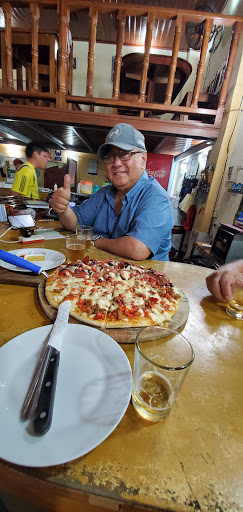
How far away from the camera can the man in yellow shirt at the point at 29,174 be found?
4406 millimetres

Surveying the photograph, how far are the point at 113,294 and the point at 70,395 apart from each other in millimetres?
547

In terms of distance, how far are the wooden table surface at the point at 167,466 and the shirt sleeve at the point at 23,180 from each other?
4.66 meters

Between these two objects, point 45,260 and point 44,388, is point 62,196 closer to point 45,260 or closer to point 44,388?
point 45,260

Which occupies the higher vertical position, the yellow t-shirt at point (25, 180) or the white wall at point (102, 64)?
the white wall at point (102, 64)

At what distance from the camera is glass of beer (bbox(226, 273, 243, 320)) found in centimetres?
105

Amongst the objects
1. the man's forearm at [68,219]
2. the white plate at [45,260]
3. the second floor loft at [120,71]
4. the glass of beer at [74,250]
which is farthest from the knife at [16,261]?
the second floor loft at [120,71]

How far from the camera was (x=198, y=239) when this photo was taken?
3969 millimetres

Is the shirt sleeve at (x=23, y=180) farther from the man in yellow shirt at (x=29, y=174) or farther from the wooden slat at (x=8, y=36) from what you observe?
the wooden slat at (x=8, y=36)

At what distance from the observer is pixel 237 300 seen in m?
1.08

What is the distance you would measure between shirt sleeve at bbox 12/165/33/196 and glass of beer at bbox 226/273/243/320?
14.6 feet

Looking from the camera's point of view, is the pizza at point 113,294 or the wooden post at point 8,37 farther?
the wooden post at point 8,37

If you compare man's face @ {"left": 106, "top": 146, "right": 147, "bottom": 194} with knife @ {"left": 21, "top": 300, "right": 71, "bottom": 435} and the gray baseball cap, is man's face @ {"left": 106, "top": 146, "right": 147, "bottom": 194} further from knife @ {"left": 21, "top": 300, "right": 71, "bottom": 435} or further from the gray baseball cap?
knife @ {"left": 21, "top": 300, "right": 71, "bottom": 435}

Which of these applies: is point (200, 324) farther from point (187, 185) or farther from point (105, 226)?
point (187, 185)

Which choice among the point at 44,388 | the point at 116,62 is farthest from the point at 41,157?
the point at 44,388
